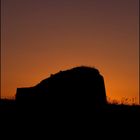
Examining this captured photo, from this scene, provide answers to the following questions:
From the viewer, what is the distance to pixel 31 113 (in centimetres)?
1783

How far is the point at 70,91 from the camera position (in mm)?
18109

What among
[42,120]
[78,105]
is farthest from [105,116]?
[42,120]

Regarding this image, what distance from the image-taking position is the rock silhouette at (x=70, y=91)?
17828mm

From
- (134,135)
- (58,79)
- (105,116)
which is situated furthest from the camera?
(58,79)

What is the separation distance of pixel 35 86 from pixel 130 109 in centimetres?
430

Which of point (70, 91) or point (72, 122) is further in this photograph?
point (70, 91)

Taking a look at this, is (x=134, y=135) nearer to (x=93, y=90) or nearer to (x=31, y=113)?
(x=93, y=90)

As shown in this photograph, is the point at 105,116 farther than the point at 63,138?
Yes

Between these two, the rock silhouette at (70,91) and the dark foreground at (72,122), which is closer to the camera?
the dark foreground at (72,122)

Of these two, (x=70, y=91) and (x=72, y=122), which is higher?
(x=70, y=91)

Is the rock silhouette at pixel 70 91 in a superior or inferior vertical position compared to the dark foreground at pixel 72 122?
superior

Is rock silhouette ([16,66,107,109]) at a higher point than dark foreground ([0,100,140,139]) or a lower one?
higher

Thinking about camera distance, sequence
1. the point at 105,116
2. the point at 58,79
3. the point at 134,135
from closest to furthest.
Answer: the point at 134,135 < the point at 105,116 < the point at 58,79

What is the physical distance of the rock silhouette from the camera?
17828mm
